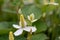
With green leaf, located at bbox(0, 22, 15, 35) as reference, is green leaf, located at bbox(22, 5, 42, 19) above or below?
above

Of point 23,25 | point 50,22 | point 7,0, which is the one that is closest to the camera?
point 23,25

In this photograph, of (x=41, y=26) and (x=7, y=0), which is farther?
(x=7, y=0)

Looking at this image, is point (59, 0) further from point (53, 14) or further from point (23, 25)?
point (23, 25)

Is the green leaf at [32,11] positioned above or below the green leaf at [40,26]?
above

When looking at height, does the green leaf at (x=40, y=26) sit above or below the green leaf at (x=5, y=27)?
above

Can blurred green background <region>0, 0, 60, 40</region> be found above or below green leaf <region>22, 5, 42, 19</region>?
below

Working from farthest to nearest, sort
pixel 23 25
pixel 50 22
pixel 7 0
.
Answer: pixel 7 0 → pixel 50 22 → pixel 23 25

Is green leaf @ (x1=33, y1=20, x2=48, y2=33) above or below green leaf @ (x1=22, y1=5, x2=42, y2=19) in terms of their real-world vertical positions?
below

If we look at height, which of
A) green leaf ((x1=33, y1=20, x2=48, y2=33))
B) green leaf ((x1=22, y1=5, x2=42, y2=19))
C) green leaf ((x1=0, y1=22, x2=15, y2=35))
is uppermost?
green leaf ((x1=22, y1=5, x2=42, y2=19))

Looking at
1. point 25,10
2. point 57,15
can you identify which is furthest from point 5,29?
point 57,15

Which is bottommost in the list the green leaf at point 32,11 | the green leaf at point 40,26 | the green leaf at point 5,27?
the green leaf at point 5,27
